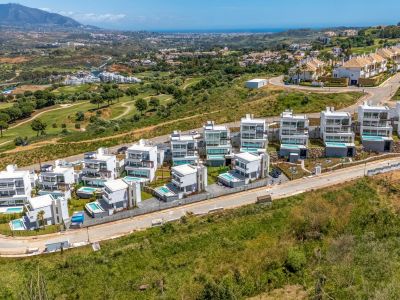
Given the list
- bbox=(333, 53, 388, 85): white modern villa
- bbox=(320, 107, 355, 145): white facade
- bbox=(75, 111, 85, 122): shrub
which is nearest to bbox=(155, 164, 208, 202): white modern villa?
bbox=(320, 107, 355, 145): white facade

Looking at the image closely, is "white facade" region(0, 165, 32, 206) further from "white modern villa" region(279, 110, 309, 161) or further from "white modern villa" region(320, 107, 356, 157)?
"white modern villa" region(320, 107, 356, 157)

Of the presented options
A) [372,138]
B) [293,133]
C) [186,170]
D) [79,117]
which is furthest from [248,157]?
[79,117]

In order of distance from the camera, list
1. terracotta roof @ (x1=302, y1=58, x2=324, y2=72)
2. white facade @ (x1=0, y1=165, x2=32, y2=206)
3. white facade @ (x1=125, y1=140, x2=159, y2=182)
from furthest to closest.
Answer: terracotta roof @ (x1=302, y1=58, x2=324, y2=72) → white facade @ (x1=125, y1=140, x2=159, y2=182) → white facade @ (x1=0, y1=165, x2=32, y2=206)

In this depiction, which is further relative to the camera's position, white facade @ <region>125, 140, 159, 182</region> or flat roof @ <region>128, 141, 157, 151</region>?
flat roof @ <region>128, 141, 157, 151</region>

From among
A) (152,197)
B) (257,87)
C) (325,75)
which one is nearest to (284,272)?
(152,197)

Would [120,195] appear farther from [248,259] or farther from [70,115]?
[70,115]

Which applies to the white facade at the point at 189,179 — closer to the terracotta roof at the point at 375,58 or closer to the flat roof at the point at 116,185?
the flat roof at the point at 116,185
